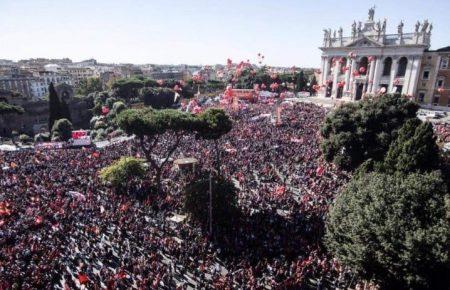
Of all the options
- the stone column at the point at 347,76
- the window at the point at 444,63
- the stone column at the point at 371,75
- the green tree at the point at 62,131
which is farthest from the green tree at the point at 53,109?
the window at the point at 444,63

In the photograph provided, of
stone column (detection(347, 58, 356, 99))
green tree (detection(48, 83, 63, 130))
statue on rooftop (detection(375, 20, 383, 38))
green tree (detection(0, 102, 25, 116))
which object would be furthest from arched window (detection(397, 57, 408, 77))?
green tree (detection(0, 102, 25, 116))

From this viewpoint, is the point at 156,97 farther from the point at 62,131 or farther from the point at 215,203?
the point at 215,203

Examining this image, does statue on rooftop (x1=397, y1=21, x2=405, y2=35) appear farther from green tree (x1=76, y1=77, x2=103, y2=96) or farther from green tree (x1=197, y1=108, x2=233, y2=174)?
green tree (x1=76, y1=77, x2=103, y2=96)

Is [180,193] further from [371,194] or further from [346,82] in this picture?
[346,82]

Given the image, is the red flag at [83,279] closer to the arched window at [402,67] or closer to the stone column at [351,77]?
the stone column at [351,77]

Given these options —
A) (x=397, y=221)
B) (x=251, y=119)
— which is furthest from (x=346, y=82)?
(x=397, y=221)
